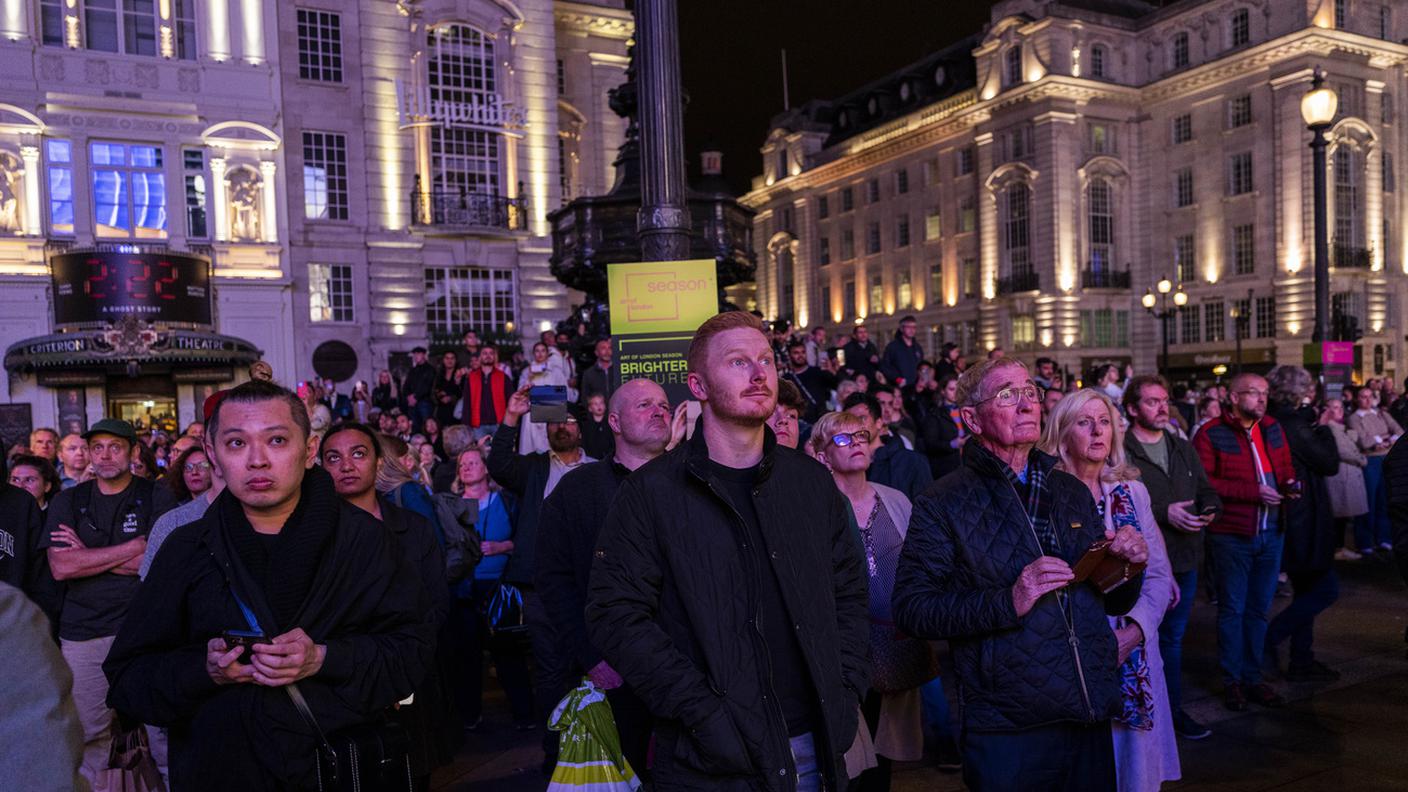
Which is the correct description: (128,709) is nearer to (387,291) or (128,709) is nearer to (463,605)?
(463,605)

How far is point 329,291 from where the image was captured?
28.7 metres

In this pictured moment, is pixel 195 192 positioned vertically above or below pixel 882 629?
above

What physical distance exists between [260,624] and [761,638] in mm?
1425

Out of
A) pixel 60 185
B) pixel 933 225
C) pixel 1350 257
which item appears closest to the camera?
pixel 60 185

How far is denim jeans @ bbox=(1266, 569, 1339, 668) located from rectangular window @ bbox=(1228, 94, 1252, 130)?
4677 cm

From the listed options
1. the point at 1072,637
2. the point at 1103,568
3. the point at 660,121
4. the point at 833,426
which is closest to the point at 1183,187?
the point at 660,121

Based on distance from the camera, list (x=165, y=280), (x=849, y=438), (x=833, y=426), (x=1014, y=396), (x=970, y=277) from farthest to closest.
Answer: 1. (x=970, y=277)
2. (x=165, y=280)
3. (x=833, y=426)
4. (x=849, y=438)
5. (x=1014, y=396)

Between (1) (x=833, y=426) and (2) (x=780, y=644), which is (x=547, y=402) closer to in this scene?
(1) (x=833, y=426)

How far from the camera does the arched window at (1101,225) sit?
51094mm

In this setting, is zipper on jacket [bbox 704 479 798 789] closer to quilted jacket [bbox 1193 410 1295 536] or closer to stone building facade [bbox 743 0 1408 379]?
quilted jacket [bbox 1193 410 1295 536]

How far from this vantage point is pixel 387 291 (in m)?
29.1

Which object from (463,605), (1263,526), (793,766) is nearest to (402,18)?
(463,605)

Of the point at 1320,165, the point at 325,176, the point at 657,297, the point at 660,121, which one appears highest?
the point at 325,176

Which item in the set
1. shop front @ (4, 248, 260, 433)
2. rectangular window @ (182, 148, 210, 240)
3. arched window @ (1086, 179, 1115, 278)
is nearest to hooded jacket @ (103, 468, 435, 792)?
shop front @ (4, 248, 260, 433)
